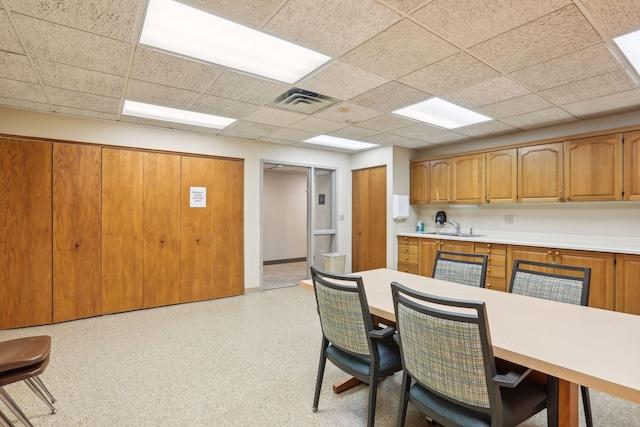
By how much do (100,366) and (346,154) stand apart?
16.3ft

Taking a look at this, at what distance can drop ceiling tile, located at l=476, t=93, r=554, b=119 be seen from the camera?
10.4ft

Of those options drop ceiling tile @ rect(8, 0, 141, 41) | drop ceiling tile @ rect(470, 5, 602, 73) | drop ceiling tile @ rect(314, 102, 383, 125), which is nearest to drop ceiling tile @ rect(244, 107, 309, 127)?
drop ceiling tile @ rect(314, 102, 383, 125)

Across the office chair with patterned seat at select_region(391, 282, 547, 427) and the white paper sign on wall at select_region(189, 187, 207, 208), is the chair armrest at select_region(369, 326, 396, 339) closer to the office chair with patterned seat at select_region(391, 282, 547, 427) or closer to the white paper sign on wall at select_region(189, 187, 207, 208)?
the office chair with patterned seat at select_region(391, 282, 547, 427)

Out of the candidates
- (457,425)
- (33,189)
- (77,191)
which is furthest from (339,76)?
(33,189)

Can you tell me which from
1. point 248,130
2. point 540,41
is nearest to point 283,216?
point 248,130

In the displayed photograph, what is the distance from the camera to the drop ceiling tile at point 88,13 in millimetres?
1736

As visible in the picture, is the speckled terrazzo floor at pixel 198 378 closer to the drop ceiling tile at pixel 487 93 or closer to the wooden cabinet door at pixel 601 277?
the wooden cabinet door at pixel 601 277

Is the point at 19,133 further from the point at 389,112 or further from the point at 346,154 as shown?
the point at 346,154

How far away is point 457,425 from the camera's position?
4.30 feet

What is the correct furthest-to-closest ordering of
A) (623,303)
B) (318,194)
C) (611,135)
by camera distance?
1. (318,194)
2. (611,135)
3. (623,303)

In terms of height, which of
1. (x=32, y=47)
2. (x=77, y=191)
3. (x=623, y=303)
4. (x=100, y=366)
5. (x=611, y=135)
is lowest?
(x=100, y=366)

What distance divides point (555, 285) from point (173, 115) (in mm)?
4242

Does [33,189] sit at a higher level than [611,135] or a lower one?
lower

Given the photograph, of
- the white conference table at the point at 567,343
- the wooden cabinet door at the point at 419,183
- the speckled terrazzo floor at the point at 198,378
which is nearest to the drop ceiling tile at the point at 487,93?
the white conference table at the point at 567,343
